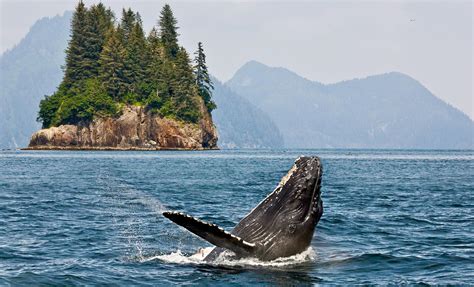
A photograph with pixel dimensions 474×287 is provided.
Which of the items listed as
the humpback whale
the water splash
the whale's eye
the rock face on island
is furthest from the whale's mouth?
the rock face on island

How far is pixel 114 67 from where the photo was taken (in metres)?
131

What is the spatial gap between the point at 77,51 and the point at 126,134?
25.9m

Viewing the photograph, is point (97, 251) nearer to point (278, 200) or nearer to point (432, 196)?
point (278, 200)

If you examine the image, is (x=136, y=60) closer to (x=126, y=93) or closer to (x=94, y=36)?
(x=126, y=93)

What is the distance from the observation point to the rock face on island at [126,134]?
12106 cm

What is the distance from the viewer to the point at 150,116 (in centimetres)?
12600

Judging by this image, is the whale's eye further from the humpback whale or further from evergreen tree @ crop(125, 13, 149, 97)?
evergreen tree @ crop(125, 13, 149, 97)

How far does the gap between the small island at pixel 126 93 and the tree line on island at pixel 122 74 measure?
179mm

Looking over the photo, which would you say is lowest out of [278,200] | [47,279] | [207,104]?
[47,279]

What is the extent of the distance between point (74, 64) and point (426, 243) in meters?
126

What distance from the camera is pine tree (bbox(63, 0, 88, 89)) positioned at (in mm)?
135250

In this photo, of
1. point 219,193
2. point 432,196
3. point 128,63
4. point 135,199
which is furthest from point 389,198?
point 128,63

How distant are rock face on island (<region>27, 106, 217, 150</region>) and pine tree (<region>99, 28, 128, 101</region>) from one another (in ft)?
18.0

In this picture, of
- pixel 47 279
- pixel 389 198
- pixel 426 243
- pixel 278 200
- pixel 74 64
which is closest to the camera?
pixel 47 279
